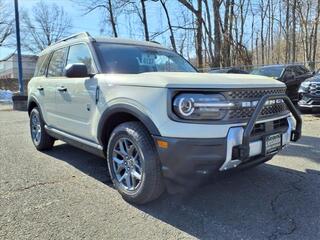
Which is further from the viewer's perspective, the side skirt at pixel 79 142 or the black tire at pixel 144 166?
the side skirt at pixel 79 142

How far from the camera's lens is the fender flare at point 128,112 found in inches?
132

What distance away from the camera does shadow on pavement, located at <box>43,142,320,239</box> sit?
3.12 m

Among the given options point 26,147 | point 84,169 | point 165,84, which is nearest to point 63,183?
point 84,169

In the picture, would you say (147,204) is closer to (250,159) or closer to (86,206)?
(86,206)

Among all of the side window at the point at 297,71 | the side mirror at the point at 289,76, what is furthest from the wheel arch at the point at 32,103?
the side window at the point at 297,71

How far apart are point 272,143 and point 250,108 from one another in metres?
0.50

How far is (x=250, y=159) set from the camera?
136 inches

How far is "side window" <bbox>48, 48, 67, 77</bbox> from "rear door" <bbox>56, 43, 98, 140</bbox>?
0.23 metres

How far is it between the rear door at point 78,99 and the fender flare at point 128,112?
27 centimetres

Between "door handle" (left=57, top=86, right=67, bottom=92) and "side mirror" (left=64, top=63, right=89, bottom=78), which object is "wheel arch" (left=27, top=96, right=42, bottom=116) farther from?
"side mirror" (left=64, top=63, right=89, bottom=78)

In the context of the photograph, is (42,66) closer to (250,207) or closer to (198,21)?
(250,207)

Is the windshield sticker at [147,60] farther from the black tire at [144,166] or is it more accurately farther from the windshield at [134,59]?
the black tire at [144,166]

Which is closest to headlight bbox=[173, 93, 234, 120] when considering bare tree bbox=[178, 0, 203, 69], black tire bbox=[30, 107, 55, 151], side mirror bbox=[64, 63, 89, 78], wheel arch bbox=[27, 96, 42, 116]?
side mirror bbox=[64, 63, 89, 78]

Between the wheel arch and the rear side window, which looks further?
the wheel arch
